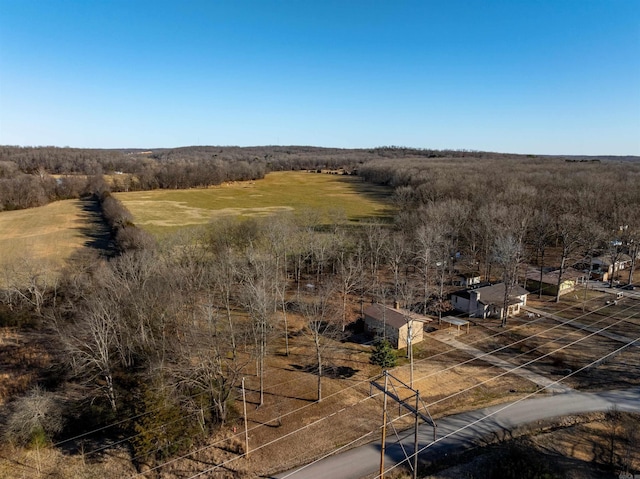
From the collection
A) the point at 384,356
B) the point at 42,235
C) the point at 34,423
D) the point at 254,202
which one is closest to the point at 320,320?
the point at 384,356

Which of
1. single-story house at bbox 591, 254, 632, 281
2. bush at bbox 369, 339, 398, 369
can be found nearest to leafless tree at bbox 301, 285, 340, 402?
bush at bbox 369, 339, 398, 369

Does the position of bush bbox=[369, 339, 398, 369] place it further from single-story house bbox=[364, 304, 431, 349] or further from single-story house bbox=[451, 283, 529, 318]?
single-story house bbox=[451, 283, 529, 318]

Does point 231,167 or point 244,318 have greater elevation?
point 231,167

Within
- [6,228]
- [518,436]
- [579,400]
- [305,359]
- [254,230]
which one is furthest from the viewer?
[6,228]

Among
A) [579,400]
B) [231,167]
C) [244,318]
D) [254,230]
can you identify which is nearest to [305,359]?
[244,318]

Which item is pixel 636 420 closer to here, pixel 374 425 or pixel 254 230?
pixel 374 425

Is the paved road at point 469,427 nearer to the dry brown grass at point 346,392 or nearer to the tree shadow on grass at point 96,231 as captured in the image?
the dry brown grass at point 346,392

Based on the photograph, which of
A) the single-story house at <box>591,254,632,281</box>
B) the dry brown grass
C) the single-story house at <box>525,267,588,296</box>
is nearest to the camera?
the dry brown grass
